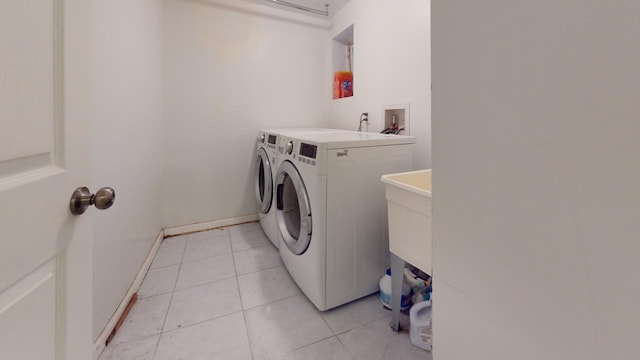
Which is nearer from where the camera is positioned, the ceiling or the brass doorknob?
the brass doorknob

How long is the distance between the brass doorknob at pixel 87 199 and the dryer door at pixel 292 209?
94 centimetres

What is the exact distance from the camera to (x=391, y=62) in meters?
1.97

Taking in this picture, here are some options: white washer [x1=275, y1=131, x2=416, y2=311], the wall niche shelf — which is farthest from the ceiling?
white washer [x1=275, y1=131, x2=416, y2=311]

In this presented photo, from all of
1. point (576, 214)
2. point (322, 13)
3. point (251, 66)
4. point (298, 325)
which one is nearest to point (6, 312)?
point (576, 214)

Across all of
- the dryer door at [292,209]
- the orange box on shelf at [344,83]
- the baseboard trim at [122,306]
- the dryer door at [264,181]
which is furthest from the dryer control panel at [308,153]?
the orange box on shelf at [344,83]

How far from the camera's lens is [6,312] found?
1.32 ft

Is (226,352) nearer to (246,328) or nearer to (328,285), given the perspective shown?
(246,328)

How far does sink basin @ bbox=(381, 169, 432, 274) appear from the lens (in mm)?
1013

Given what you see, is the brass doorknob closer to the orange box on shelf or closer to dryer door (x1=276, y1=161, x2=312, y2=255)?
dryer door (x1=276, y1=161, x2=312, y2=255)

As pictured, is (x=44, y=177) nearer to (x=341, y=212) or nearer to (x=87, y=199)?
(x=87, y=199)

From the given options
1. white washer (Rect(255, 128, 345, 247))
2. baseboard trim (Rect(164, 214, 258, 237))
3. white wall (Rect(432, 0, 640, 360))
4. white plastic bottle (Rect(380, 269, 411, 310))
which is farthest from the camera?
baseboard trim (Rect(164, 214, 258, 237))

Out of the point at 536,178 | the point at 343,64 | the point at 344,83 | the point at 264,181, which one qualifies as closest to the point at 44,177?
the point at 536,178

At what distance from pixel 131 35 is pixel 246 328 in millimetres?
1853

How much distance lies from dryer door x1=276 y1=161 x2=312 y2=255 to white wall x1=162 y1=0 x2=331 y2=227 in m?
1.02
